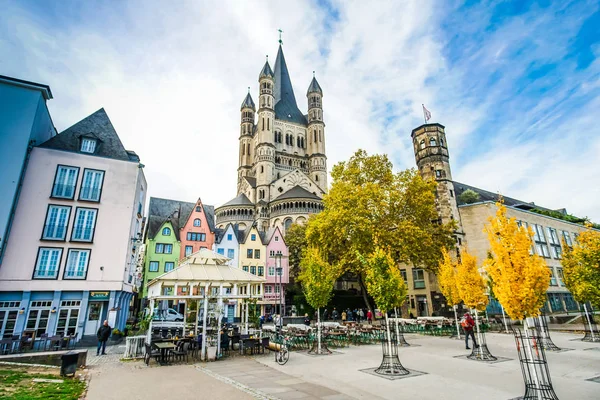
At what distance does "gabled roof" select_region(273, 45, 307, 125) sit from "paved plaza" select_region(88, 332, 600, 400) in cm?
7467

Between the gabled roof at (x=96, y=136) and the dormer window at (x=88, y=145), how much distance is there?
234 mm

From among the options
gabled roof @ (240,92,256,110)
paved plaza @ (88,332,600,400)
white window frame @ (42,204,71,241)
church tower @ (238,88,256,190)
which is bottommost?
paved plaza @ (88,332,600,400)

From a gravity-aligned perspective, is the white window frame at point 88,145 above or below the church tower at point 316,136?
below

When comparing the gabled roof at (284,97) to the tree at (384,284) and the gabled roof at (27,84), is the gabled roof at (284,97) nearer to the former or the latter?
the gabled roof at (27,84)

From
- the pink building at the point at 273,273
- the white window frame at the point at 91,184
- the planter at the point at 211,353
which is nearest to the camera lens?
the planter at the point at 211,353

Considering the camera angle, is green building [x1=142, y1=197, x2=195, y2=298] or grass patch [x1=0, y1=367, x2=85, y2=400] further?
Answer: green building [x1=142, y1=197, x2=195, y2=298]

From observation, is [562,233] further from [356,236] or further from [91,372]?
[91,372]

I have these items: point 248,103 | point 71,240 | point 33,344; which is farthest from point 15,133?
point 248,103

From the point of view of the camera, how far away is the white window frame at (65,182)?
2180 cm

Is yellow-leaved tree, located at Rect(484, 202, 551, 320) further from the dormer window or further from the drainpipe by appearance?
the dormer window

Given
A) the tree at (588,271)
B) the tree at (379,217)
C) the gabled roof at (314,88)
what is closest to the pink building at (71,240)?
the tree at (379,217)

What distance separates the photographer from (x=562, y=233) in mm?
44656

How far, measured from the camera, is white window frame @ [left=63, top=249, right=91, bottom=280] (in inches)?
818

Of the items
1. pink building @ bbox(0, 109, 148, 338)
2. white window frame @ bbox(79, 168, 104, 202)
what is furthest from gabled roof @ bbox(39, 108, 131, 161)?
white window frame @ bbox(79, 168, 104, 202)
